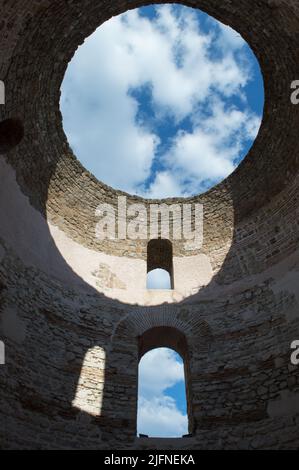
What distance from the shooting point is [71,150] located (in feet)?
30.8

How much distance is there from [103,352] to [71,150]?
13.6 feet

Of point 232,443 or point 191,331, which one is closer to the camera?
point 232,443

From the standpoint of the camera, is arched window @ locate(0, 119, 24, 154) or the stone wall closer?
the stone wall

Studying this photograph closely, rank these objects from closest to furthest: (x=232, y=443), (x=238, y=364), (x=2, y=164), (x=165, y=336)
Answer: (x=232, y=443) < (x=238, y=364) < (x=2, y=164) < (x=165, y=336)

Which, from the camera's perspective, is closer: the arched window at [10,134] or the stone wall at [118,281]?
the stone wall at [118,281]

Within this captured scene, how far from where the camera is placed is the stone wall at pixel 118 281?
650cm

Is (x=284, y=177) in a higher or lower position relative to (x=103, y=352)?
higher

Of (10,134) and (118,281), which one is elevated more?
(10,134)

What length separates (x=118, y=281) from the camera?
8930 mm

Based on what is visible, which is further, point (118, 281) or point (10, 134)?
point (118, 281)

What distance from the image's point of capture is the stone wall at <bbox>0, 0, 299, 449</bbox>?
6.50 meters
